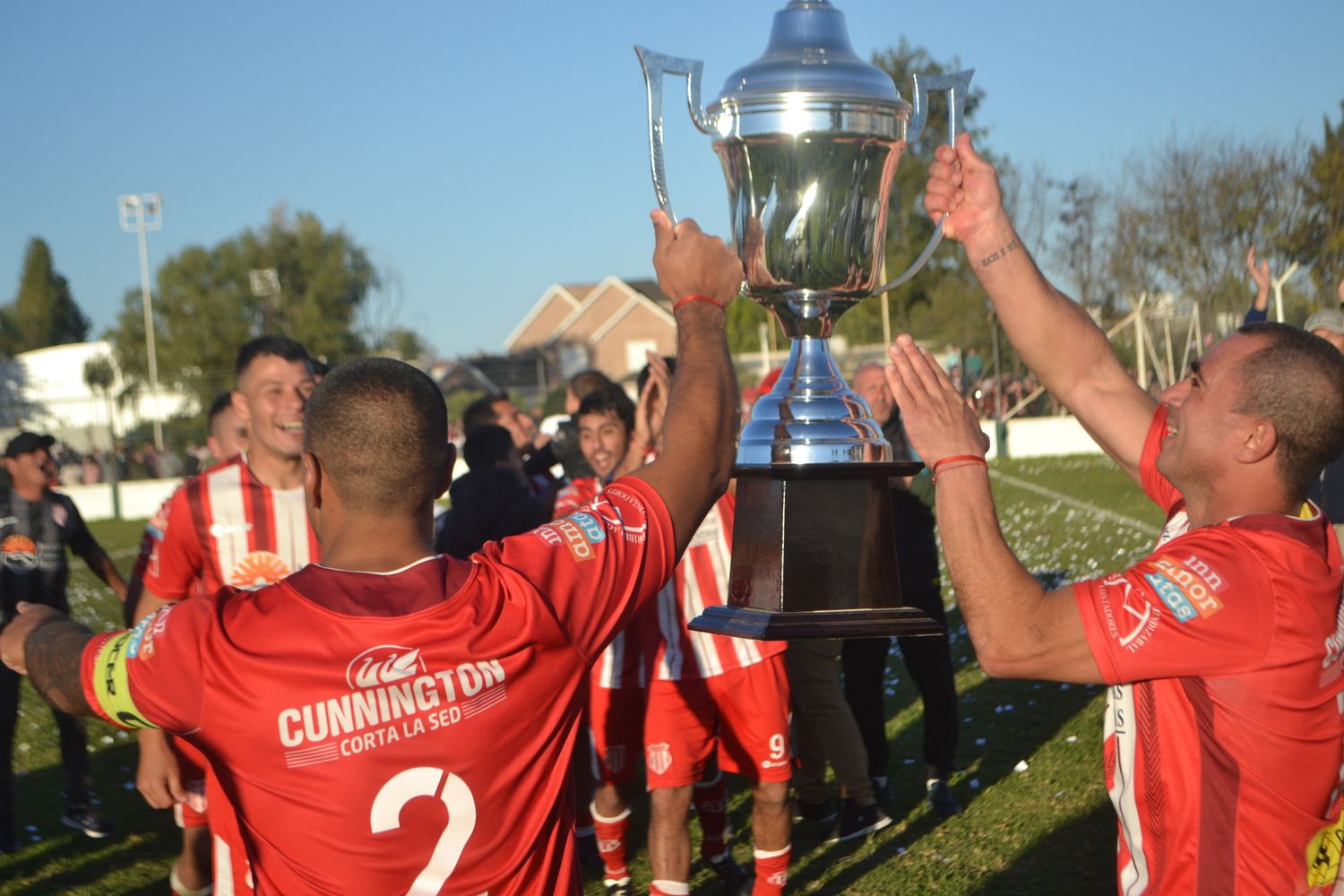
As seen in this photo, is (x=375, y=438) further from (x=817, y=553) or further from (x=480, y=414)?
(x=480, y=414)

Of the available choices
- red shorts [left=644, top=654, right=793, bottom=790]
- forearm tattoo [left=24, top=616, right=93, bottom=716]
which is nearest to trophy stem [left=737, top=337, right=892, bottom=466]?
forearm tattoo [left=24, top=616, right=93, bottom=716]

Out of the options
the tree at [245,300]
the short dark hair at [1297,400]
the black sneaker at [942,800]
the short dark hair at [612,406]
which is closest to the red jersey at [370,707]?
the short dark hair at [1297,400]

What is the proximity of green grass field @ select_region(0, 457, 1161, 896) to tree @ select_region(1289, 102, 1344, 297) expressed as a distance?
23.0 metres

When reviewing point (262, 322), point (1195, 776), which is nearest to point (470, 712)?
point (1195, 776)

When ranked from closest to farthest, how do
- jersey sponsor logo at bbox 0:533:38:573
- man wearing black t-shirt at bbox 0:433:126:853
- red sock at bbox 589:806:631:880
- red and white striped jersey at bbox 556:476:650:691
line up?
red and white striped jersey at bbox 556:476:650:691, red sock at bbox 589:806:631:880, man wearing black t-shirt at bbox 0:433:126:853, jersey sponsor logo at bbox 0:533:38:573

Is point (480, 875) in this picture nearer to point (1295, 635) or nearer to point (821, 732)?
point (1295, 635)

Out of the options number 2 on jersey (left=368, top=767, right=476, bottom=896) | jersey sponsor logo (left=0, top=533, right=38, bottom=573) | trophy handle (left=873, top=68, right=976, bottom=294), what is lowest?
jersey sponsor logo (left=0, top=533, right=38, bottom=573)

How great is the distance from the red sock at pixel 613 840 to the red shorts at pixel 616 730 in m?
0.16

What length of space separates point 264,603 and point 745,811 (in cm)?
511

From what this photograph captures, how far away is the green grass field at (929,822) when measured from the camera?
5.80 metres

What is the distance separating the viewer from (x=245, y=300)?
177ft

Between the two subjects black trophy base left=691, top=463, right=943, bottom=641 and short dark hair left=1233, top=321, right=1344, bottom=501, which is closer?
short dark hair left=1233, top=321, right=1344, bottom=501

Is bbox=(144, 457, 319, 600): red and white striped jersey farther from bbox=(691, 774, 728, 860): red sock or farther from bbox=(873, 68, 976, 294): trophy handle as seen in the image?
bbox=(873, 68, 976, 294): trophy handle

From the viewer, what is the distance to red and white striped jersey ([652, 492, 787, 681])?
5238mm
